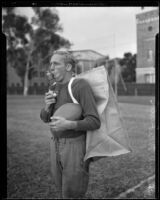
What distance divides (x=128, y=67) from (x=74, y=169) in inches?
36.8

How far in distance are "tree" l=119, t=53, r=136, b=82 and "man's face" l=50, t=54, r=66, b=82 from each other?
0.69m

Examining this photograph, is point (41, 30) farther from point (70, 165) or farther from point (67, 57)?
point (70, 165)

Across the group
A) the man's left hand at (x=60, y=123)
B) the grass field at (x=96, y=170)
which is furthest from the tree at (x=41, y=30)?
the man's left hand at (x=60, y=123)

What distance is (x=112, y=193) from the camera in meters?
2.30

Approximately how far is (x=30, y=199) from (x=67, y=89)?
1.31 metres

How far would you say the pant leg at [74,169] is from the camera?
4.72ft

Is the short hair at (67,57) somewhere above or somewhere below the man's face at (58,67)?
above

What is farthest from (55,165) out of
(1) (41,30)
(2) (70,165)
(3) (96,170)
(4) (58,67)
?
(3) (96,170)

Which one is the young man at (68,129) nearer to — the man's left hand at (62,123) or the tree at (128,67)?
the man's left hand at (62,123)

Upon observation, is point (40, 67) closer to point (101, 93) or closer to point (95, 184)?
point (101, 93)

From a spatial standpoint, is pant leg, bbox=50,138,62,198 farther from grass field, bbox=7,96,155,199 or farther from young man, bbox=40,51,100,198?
grass field, bbox=7,96,155,199

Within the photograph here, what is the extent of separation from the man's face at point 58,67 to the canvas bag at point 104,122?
0.21 feet

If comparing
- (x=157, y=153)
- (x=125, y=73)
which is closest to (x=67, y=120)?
(x=157, y=153)

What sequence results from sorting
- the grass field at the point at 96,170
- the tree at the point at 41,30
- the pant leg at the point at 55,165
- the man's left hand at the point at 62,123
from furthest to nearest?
the grass field at the point at 96,170
the tree at the point at 41,30
the pant leg at the point at 55,165
the man's left hand at the point at 62,123
